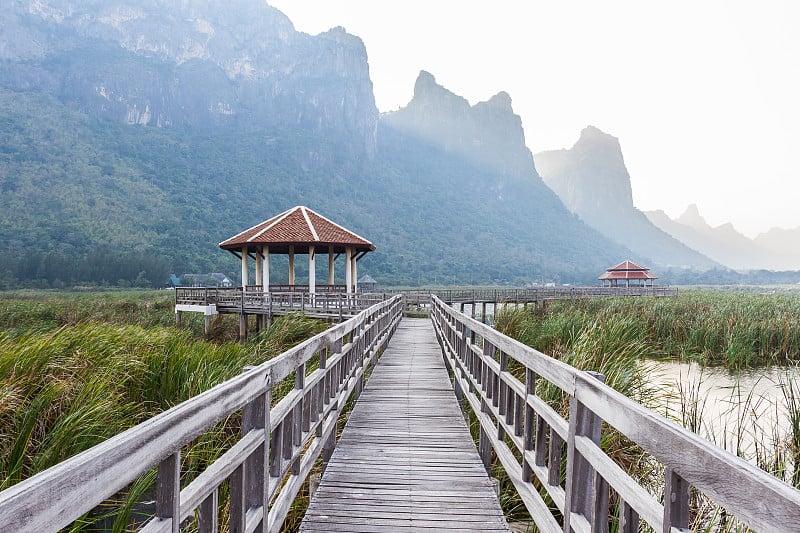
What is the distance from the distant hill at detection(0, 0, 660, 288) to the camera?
8175 centimetres

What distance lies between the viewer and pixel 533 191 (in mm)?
183875

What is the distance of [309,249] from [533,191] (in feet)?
573

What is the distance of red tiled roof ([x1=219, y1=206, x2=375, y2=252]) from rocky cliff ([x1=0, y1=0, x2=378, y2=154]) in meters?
125

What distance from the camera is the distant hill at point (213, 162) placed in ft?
268

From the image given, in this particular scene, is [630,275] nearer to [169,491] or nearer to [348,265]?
[348,265]

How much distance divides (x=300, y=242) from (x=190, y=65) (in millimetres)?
150863

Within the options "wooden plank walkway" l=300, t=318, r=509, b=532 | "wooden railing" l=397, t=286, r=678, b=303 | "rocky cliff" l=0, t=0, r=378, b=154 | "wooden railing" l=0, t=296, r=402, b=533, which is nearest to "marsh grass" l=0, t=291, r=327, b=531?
"wooden railing" l=0, t=296, r=402, b=533

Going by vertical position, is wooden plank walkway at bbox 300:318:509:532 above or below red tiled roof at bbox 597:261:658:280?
below

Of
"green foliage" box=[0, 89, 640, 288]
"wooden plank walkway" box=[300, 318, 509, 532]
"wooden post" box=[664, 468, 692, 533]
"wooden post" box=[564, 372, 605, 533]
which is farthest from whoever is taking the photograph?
"green foliage" box=[0, 89, 640, 288]

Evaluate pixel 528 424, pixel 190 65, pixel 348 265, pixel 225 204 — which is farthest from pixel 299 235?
pixel 190 65

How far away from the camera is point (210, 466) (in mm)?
1776

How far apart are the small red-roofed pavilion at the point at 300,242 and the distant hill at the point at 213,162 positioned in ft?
166

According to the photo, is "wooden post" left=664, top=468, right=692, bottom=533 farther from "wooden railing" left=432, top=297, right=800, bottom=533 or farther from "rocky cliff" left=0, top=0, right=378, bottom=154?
"rocky cliff" left=0, top=0, right=378, bottom=154

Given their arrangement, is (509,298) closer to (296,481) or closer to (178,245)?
(296,481)
